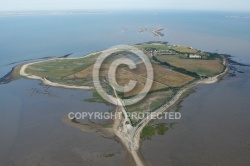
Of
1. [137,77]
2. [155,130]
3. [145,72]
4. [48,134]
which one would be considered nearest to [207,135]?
[155,130]

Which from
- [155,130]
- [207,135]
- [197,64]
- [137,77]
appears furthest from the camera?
[197,64]

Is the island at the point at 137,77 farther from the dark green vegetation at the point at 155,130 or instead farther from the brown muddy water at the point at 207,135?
the brown muddy water at the point at 207,135

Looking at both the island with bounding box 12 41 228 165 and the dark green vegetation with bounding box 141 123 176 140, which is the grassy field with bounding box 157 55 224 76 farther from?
the dark green vegetation with bounding box 141 123 176 140

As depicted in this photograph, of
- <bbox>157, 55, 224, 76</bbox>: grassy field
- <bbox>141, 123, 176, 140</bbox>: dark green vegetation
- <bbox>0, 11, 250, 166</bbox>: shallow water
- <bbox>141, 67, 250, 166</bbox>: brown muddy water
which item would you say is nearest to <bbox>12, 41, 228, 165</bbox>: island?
<bbox>157, 55, 224, 76</bbox>: grassy field

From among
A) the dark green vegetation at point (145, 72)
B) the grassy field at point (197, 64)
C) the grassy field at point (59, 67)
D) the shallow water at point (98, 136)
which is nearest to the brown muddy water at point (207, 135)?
the shallow water at point (98, 136)

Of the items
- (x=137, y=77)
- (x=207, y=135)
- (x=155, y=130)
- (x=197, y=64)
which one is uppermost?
(x=137, y=77)

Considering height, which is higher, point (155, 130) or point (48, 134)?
point (48, 134)

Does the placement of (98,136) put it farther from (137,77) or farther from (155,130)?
(137,77)

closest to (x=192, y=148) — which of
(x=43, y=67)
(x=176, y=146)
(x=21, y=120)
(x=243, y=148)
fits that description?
(x=176, y=146)
